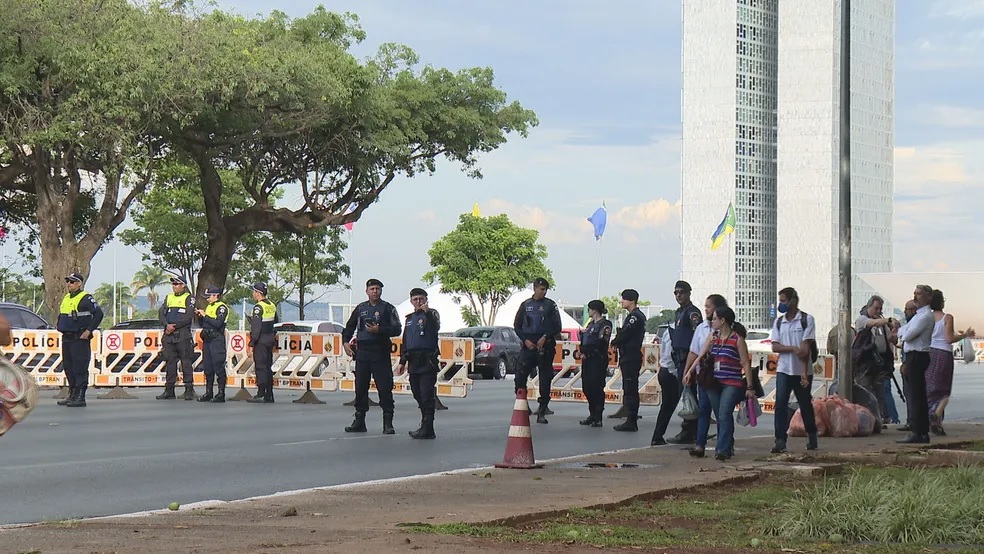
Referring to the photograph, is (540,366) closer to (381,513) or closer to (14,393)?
(381,513)

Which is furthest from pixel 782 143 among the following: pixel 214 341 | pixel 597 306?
pixel 597 306

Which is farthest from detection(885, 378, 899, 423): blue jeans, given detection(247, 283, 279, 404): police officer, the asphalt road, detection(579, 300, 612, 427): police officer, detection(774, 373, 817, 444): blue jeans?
detection(247, 283, 279, 404): police officer

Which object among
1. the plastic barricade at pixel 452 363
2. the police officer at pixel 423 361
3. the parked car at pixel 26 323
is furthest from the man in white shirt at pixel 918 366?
the parked car at pixel 26 323

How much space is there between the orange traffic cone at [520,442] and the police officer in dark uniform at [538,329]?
679 cm

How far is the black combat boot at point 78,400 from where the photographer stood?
22453 mm

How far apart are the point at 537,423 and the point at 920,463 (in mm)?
7843

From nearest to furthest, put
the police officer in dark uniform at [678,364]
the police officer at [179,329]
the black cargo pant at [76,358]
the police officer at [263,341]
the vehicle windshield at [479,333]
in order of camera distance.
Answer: the police officer in dark uniform at [678,364]
the black cargo pant at [76,358]
the police officer at [263,341]
the police officer at [179,329]
the vehicle windshield at [479,333]

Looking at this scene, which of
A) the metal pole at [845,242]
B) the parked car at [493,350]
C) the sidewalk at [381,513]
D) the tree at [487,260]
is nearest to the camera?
the sidewalk at [381,513]

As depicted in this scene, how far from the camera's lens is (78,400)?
22.5 metres

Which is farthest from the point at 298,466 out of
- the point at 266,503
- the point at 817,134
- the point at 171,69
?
the point at 817,134

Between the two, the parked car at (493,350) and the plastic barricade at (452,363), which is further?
the parked car at (493,350)

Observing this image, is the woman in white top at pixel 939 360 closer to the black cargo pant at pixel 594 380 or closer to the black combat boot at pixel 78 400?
the black cargo pant at pixel 594 380

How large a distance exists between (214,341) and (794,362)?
11.7 metres

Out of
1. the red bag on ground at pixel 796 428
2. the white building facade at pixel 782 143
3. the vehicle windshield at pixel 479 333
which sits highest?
the white building facade at pixel 782 143
